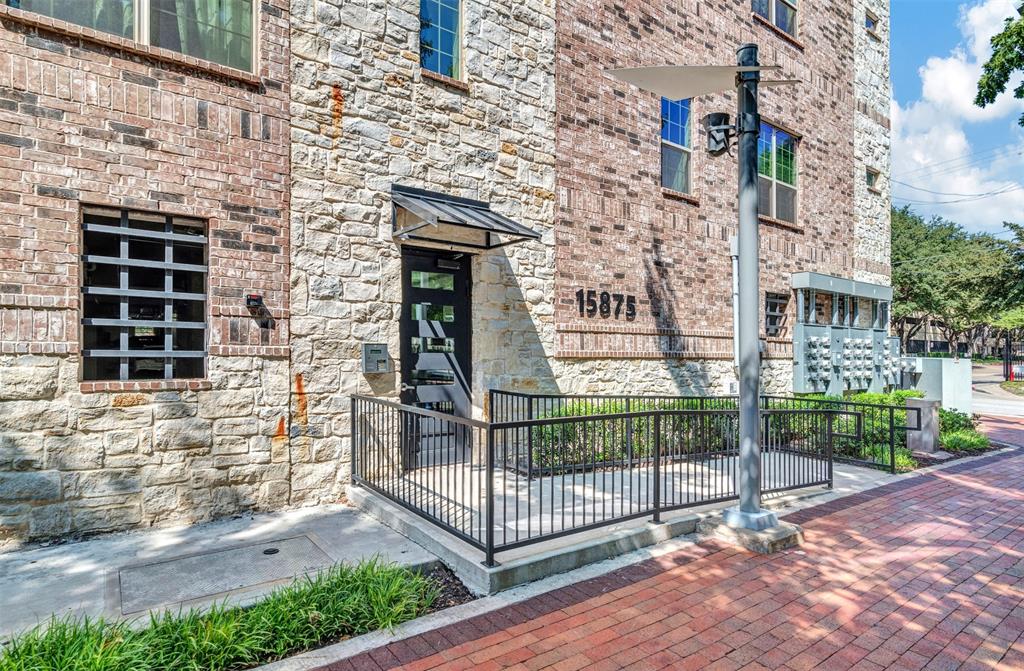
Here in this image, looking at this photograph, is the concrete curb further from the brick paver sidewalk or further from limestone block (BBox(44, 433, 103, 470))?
limestone block (BBox(44, 433, 103, 470))

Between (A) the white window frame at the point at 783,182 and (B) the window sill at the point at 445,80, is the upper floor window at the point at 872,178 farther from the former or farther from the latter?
(B) the window sill at the point at 445,80

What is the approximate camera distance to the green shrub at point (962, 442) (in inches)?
337

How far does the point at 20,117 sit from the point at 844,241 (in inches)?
567

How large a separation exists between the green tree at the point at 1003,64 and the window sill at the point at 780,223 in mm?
4919

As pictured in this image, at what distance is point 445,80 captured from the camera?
21.5 ft

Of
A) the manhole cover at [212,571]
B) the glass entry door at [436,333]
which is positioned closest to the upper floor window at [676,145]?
the glass entry door at [436,333]

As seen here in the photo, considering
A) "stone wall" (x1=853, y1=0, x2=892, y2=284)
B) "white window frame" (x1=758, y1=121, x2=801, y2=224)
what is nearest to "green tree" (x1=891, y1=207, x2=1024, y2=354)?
"stone wall" (x1=853, y1=0, x2=892, y2=284)

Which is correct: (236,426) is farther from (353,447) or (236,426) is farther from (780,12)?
(780,12)

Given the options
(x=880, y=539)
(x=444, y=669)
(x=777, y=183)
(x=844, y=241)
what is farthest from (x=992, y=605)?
(x=844, y=241)

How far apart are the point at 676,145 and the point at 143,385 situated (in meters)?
8.54

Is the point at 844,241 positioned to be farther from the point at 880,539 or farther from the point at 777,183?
the point at 880,539

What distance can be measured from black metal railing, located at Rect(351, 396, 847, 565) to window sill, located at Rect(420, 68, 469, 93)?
3.79 m

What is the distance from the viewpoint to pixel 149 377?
4.91 metres

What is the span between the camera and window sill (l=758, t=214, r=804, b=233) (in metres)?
10.9
